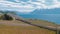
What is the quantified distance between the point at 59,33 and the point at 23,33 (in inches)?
10.8

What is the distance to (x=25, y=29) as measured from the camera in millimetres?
633

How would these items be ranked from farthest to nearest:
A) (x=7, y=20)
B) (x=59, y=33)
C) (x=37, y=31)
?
(x=7, y=20)
(x=37, y=31)
(x=59, y=33)

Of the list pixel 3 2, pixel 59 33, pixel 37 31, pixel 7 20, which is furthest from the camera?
pixel 3 2

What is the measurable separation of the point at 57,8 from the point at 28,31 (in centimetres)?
203

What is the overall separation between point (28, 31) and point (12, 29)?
0.08 metres

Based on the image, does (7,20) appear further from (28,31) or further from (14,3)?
(14,3)

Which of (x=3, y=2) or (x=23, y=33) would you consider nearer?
(x=23, y=33)

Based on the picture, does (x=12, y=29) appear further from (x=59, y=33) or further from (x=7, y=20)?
(x=59, y=33)

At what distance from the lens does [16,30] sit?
2.16ft

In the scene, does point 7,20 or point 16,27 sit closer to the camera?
point 16,27

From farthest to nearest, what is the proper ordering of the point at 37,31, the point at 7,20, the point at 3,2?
the point at 3,2
the point at 7,20
the point at 37,31

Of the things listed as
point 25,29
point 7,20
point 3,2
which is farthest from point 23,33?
point 3,2

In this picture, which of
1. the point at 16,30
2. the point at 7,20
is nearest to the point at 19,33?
the point at 16,30

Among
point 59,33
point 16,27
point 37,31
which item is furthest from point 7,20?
point 59,33
